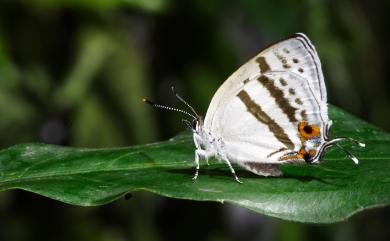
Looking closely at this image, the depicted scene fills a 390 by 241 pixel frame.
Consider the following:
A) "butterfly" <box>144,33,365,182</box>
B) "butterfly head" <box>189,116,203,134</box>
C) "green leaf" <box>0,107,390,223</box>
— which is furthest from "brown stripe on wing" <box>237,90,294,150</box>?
"butterfly head" <box>189,116,203,134</box>

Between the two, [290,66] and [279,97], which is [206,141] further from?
[290,66]

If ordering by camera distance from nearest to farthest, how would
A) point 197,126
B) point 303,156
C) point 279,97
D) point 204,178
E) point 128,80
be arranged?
point 204,178 → point 303,156 → point 279,97 → point 197,126 → point 128,80

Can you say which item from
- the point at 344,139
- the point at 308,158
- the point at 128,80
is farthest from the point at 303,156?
the point at 128,80

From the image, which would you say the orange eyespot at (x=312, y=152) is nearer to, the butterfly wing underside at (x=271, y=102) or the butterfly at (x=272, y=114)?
the butterfly at (x=272, y=114)

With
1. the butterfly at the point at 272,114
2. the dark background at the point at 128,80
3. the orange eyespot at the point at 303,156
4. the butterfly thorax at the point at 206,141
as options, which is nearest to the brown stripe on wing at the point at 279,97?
the butterfly at the point at 272,114

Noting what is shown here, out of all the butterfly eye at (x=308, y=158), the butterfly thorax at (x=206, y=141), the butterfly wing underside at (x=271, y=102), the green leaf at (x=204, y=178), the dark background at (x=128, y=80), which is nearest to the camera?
the green leaf at (x=204, y=178)

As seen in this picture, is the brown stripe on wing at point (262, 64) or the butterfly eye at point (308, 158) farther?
the brown stripe on wing at point (262, 64)

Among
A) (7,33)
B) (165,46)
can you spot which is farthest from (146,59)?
(7,33)

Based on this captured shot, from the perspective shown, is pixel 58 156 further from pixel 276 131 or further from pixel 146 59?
pixel 146 59
